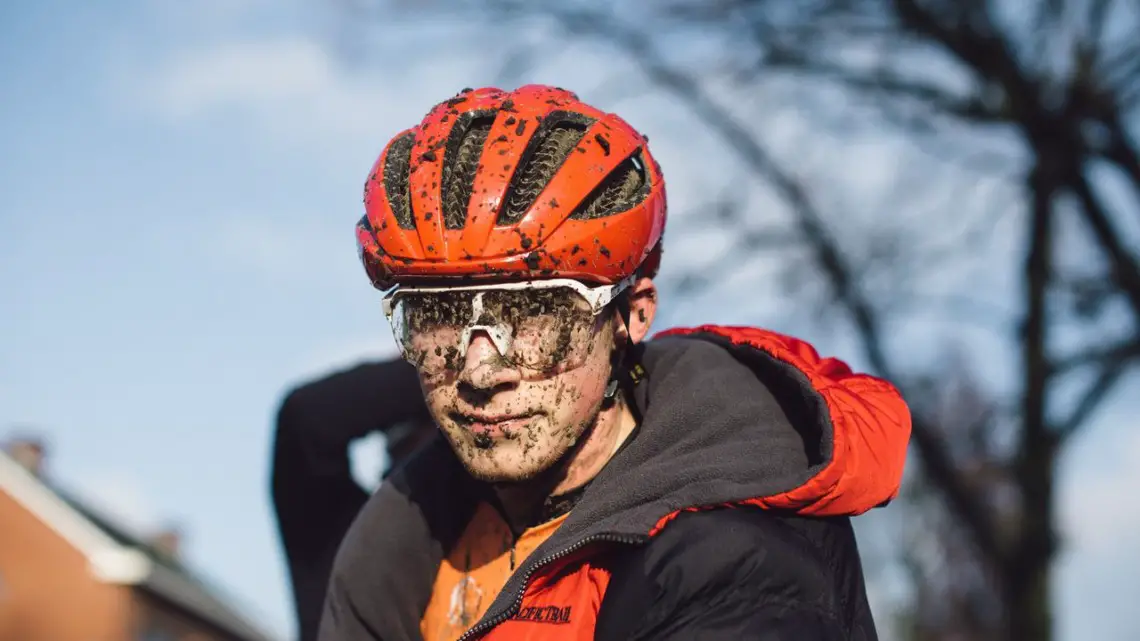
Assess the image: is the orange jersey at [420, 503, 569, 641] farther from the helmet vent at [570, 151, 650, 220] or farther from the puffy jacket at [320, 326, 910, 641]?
the helmet vent at [570, 151, 650, 220]

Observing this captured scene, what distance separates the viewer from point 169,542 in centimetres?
3772

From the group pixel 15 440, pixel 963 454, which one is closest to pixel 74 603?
pixel 15 440

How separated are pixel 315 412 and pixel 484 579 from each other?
2184mm

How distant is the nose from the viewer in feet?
10.7

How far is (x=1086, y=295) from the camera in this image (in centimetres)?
1052

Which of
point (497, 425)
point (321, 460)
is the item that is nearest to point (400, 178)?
point (497, 425)

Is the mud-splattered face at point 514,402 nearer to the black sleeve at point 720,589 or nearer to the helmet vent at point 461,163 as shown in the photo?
the helmet vent at point 461,163

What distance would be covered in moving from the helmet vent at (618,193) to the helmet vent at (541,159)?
11 centimetres

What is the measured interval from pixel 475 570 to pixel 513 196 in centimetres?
103

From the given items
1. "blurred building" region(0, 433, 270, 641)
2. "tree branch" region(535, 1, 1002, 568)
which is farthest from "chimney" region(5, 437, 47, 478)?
"tree branch" region(535, 1, 1002, 568)

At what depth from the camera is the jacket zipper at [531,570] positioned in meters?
3.02

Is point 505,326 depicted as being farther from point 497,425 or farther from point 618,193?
point 618,193

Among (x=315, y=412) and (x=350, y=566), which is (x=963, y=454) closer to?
(x=315, y=412)

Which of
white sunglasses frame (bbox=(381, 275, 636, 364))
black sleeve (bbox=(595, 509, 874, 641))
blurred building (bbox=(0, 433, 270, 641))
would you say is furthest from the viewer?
blurred building (bbox=(0, 433, 270, 641))
